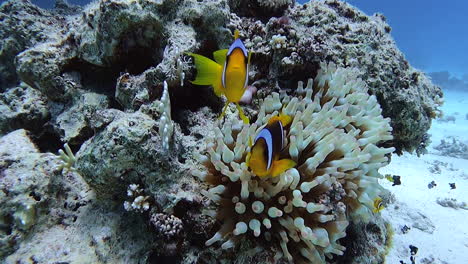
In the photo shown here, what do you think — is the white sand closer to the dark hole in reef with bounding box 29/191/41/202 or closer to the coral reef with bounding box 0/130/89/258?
the coral reef with bounding box 0/130/89/258

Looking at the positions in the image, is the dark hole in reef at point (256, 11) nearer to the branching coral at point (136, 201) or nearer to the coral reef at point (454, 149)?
the branching coral at point (136, 201)

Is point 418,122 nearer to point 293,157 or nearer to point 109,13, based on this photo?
point 293,157

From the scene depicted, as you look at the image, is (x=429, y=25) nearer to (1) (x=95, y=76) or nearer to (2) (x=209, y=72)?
(1) (x=95, y=76)

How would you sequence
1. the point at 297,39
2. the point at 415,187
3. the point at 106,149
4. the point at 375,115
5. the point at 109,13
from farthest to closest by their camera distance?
the point at 415,187 < the point at 297,39 < the point at 375,115 < the point at 109,13 < the point at 106,149

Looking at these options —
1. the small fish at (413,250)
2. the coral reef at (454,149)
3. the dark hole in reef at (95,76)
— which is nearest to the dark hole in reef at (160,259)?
the dark hole in reef at (95,76)

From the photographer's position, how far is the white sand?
408cm

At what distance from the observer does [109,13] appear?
112 inches

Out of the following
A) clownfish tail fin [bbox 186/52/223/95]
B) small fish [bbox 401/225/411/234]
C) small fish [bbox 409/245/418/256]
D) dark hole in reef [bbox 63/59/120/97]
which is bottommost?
dark hole in reef [bbox 63/59/120/97]

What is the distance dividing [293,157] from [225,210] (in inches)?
27.4

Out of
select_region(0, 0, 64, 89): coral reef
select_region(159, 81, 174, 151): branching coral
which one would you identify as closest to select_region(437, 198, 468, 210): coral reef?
select_region(159, 81, 174, 151): branching coral

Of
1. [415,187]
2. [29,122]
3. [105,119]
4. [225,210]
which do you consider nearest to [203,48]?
[105,119]

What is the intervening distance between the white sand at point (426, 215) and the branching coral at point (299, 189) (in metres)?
1.96

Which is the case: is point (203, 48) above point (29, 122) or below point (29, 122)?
above

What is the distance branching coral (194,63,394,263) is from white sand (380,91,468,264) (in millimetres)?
1959
